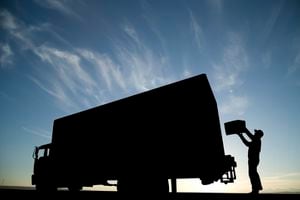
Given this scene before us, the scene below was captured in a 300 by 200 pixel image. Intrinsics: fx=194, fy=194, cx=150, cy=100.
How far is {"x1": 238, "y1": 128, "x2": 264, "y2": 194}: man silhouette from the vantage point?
4914mm

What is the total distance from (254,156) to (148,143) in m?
2.86

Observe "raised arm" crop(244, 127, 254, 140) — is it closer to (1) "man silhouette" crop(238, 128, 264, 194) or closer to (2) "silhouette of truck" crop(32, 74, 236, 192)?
(1) "man silhouette" crop(238, 128, 264, 194)

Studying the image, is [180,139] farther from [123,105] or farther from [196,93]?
[123,105]

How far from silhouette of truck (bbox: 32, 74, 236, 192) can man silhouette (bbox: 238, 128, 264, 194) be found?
2.13 ft

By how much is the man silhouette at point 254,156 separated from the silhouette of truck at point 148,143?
0.65m

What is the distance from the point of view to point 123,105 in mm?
6555

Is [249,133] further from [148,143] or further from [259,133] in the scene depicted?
[148,143]

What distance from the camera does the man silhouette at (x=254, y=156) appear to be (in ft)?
16.1

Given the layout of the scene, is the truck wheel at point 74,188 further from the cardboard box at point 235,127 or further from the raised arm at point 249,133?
the raised arm at point 249,133

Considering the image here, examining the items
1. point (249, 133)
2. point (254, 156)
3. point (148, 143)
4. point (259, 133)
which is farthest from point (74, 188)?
point (259, 133)

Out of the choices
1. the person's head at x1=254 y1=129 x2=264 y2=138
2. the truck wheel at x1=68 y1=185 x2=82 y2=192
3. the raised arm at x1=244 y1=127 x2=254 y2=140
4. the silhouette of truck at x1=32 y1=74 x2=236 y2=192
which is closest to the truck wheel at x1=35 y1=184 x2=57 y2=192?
the silhouette of truck at x1=32 y1=74 x2=236 y2=192

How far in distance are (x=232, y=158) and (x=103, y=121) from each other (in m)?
4.32

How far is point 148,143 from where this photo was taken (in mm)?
5645

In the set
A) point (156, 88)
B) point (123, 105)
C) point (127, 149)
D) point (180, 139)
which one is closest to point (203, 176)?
point (180, 139)
